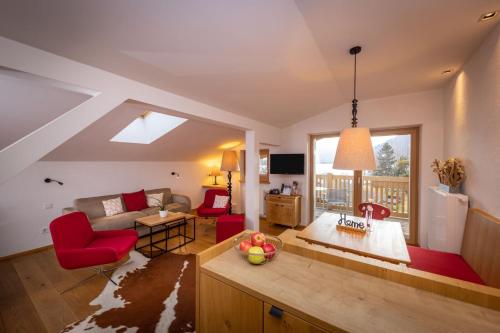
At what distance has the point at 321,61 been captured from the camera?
7.07 feet

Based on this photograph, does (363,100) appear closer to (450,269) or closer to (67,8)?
(450,269)

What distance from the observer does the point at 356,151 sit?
5.29 ft

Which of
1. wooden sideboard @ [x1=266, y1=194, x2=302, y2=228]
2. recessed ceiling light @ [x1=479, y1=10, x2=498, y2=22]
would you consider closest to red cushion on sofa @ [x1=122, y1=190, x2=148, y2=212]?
wooden sideboard @ [x1=266, y1=194, x2=302, y2=228]

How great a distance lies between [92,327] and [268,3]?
3.01 m

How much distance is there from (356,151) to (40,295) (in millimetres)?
3617

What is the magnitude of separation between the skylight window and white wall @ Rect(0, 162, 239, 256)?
0.88 metres

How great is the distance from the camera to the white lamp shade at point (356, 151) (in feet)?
5.21

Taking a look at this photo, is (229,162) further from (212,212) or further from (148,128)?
(148,128)

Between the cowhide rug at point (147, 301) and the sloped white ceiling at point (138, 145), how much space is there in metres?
2.01

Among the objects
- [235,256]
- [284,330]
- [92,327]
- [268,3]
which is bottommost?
[92,327]

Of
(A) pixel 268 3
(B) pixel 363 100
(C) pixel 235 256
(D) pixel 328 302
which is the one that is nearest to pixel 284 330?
(D) pixel 328 302

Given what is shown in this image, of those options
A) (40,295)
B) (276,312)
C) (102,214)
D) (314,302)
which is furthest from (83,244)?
(314,302)

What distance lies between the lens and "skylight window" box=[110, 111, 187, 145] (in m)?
3.58

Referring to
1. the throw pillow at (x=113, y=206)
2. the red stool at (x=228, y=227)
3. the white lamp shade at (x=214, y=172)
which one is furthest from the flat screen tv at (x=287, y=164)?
the throw pillow at (x=113, y=206)
